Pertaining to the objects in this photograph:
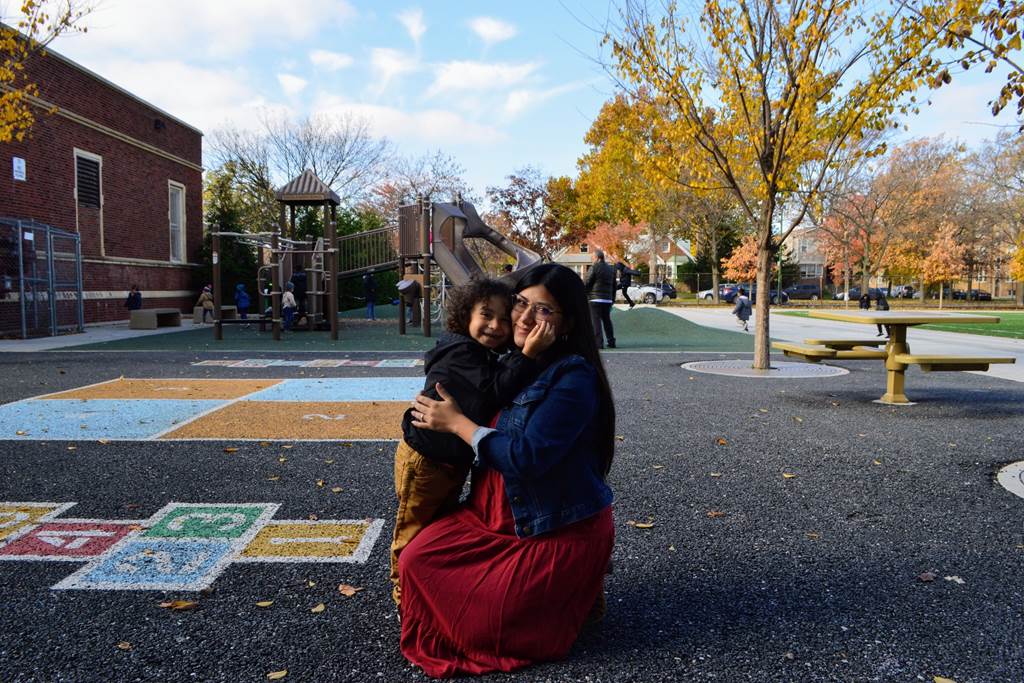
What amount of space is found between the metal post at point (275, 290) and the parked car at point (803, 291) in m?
45.4

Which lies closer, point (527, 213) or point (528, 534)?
point (528, 534)

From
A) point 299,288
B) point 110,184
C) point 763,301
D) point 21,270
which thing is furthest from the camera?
point 110,184

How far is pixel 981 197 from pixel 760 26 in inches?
1704

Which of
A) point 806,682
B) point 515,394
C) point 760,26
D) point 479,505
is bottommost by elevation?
point 806,682

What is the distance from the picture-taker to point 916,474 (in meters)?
5.34

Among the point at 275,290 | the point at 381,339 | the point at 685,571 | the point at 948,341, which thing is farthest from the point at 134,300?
the point at 685,571

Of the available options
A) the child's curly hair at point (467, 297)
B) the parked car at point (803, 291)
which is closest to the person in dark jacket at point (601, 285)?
the child's curly hair at point (467, 297)

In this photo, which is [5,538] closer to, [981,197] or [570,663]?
[570,663]

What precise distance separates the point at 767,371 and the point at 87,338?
14.8 metres

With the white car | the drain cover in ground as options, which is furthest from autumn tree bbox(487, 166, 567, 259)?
the drain cover in ground

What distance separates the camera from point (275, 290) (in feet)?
61.0

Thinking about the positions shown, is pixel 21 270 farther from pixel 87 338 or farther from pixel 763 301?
pixel 763 301

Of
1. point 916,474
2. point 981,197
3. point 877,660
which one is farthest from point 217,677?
point 981,197

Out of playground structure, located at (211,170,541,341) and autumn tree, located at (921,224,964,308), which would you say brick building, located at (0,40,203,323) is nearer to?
playground structure, located at (211,170,541,341)
